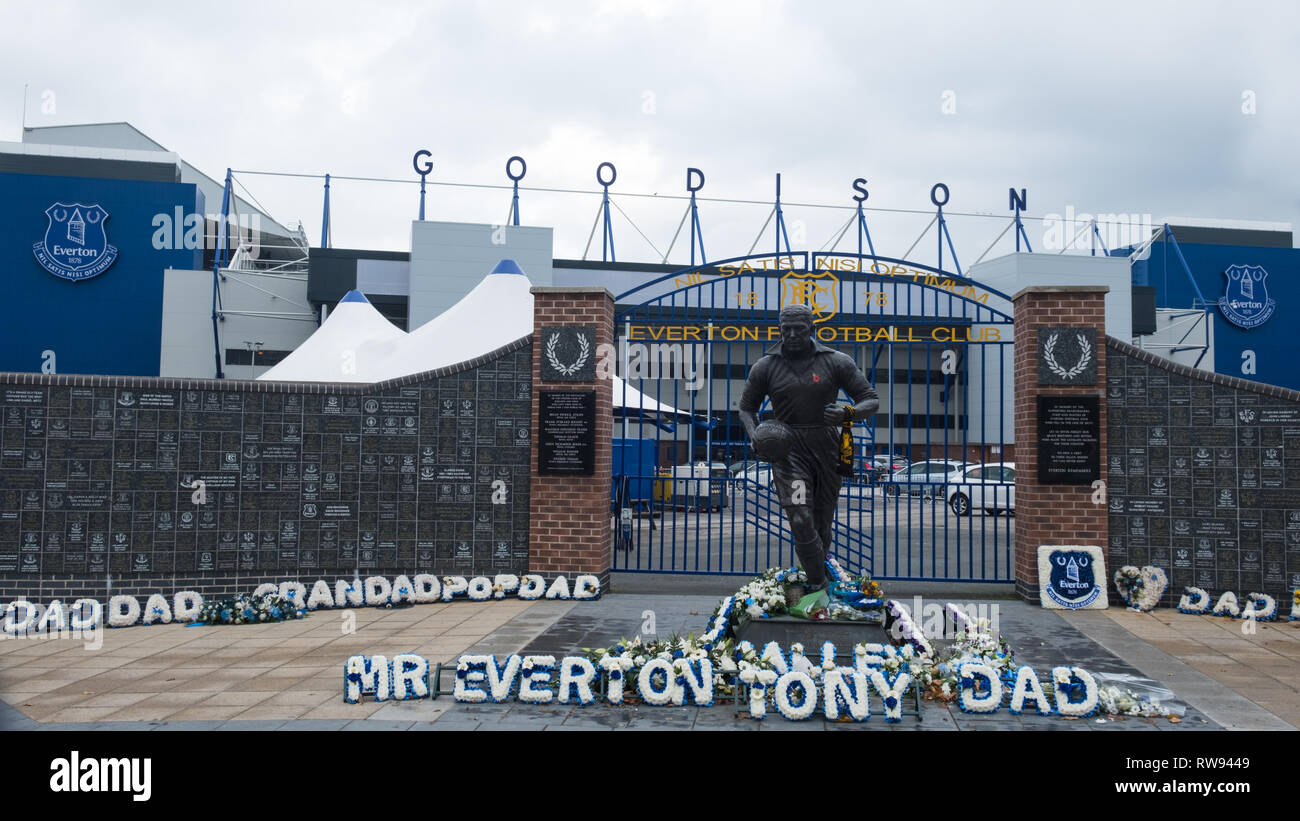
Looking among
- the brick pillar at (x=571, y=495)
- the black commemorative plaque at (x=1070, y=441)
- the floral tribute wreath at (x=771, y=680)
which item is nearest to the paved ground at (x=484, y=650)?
the floral tribute wreath at (x=771, y=680)

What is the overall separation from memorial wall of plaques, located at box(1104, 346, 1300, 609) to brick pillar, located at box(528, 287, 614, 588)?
494 cm

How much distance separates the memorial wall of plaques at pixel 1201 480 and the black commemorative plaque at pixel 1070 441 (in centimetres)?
21

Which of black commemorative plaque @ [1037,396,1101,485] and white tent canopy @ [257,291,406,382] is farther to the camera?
white tent canopy @ [257,291,406,382]

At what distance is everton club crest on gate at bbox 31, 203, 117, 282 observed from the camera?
28250 millimetres

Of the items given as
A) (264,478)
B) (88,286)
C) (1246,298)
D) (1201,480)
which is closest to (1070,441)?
(1201,480)

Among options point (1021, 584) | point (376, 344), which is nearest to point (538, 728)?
point (1021, 584)

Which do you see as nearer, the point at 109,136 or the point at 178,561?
the point at 178,561

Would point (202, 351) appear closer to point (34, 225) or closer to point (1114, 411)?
point (34, 225)

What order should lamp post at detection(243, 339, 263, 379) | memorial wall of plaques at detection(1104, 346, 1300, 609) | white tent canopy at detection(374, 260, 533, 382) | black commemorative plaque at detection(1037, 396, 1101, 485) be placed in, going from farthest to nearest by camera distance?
1. lamp post at detection(243, 339, 263, 379)
2. white tent canopy at detection(374, 260, 533, 382)
3. black commemorative plaque at detection(1037, 396, 1101, 485)
4. memorial wall of plaques at detection(1104, 346, 1300, 609)

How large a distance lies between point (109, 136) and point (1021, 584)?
127ft

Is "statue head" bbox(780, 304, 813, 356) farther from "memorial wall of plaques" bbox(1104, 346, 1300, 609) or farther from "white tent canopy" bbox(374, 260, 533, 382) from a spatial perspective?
"white tent canopy" bbox(374, 260, 533, 382)

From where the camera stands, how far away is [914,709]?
516cm

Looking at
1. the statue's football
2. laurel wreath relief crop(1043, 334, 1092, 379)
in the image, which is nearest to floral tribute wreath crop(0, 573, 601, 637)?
the statue's football

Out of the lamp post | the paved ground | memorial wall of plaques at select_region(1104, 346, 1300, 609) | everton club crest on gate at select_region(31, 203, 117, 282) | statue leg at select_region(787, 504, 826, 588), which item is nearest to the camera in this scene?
the paved ground
